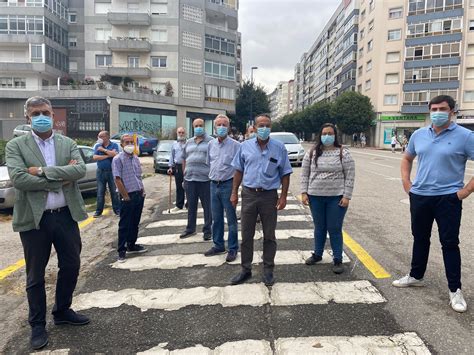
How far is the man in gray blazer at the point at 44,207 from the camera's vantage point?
325 cm

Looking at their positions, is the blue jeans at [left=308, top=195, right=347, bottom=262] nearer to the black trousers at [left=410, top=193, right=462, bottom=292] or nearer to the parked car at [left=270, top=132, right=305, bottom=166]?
the black trousers at [left=410, top=193, right=462, bottom=292]

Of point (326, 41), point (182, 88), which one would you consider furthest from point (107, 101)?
point (326, 41)

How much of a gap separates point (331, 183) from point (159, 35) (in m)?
43.2

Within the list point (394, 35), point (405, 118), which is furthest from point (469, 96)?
point (394, 35)

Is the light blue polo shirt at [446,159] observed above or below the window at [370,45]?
below

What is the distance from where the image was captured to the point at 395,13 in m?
50.0

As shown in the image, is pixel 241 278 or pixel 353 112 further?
pixel 353 112

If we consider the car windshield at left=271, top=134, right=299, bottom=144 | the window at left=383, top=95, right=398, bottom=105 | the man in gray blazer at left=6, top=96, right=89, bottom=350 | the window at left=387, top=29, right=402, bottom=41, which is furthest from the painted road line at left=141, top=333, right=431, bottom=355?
the window at left=387, top=29, right=402, bottom=41

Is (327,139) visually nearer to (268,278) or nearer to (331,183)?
(331,183)

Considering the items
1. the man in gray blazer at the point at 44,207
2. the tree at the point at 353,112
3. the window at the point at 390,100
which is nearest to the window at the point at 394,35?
the window at the point at 390,100

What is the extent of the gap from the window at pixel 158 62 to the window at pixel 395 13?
2977 centimetres

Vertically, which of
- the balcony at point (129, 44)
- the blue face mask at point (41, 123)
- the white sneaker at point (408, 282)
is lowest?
the white sneaker at point (408, 282)

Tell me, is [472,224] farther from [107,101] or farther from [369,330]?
[107,101]

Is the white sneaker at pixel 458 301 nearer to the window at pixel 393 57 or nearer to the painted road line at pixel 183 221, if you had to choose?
the painted road line at pixel 183 221
